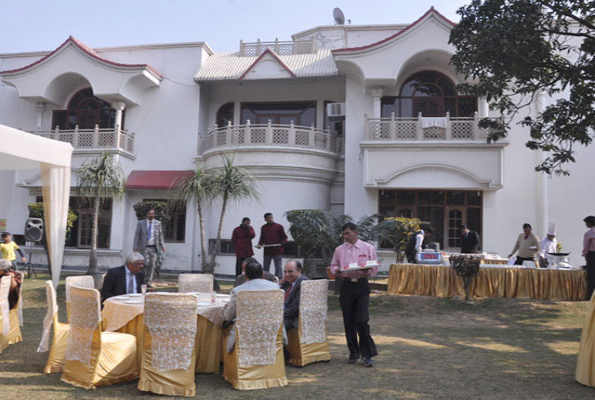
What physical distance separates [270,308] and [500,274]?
24.4 feet

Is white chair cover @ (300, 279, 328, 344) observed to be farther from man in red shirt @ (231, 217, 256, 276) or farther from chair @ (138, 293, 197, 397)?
man in red shirt @ (231, 217, 256, 276)

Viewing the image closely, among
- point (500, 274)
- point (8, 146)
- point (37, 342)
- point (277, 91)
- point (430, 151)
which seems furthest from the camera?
point (277, 91)

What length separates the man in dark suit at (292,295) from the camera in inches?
219

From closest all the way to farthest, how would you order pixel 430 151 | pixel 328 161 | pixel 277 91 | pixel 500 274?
pixel 500 274 < pixel 430 151 < pixel 328 161 < pixel 277 91

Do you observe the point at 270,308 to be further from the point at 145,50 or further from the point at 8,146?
the point at 145,50

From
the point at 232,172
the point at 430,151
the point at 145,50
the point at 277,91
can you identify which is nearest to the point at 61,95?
the point at 145,50

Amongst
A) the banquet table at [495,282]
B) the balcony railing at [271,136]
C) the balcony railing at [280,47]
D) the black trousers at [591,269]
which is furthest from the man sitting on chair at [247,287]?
the balcony railing at [280,47]

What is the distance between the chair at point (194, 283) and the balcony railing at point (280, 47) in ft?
44.7

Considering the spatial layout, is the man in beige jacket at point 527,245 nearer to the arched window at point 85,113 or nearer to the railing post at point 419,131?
the railing post at point 419,131

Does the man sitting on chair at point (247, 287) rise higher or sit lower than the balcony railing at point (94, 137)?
lower

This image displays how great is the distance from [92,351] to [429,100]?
1413 centimetres

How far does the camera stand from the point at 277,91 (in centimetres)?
1795

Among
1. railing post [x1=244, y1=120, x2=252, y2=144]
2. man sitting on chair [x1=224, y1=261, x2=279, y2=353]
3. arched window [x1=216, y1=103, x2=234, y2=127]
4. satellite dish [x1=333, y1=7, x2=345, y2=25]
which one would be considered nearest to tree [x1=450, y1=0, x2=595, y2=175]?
man sitting on chair [x1=224, y1=261, x2=279, y2=353]

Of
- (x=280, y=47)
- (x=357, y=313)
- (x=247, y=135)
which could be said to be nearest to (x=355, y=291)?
(x=357, y=313)
